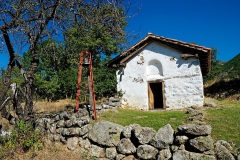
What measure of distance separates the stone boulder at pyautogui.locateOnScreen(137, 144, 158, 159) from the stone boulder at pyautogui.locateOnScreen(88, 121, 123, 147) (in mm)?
790

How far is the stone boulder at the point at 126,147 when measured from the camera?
589 centimetres

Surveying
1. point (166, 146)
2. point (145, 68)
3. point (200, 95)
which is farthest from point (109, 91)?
point (166, 146)

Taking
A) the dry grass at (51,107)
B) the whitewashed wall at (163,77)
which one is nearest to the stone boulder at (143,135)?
the dry grass at (51,107)

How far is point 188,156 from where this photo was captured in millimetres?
5172

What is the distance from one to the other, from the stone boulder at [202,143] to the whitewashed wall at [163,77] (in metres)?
7.75

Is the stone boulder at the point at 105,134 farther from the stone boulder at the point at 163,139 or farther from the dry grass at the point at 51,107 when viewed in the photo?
the dry grass at the point at 51,107

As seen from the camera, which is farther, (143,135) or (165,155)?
(143,135)

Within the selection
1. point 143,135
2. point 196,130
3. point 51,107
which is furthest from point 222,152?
point 51,107

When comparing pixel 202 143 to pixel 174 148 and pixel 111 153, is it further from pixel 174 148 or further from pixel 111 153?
pixel 111 153

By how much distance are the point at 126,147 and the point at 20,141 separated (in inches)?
117

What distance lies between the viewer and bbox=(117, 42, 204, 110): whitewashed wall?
12.7 metres

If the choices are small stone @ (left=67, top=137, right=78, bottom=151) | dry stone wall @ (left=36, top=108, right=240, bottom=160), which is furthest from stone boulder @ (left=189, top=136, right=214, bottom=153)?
small stone @ (left=67, top=137, right=78, bottom=151)

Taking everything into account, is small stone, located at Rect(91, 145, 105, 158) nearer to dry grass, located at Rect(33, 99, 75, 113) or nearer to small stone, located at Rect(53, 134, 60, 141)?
small stone, located at Rect(53, 134, 60, 141)

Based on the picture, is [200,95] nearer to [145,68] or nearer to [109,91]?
[145,68]
